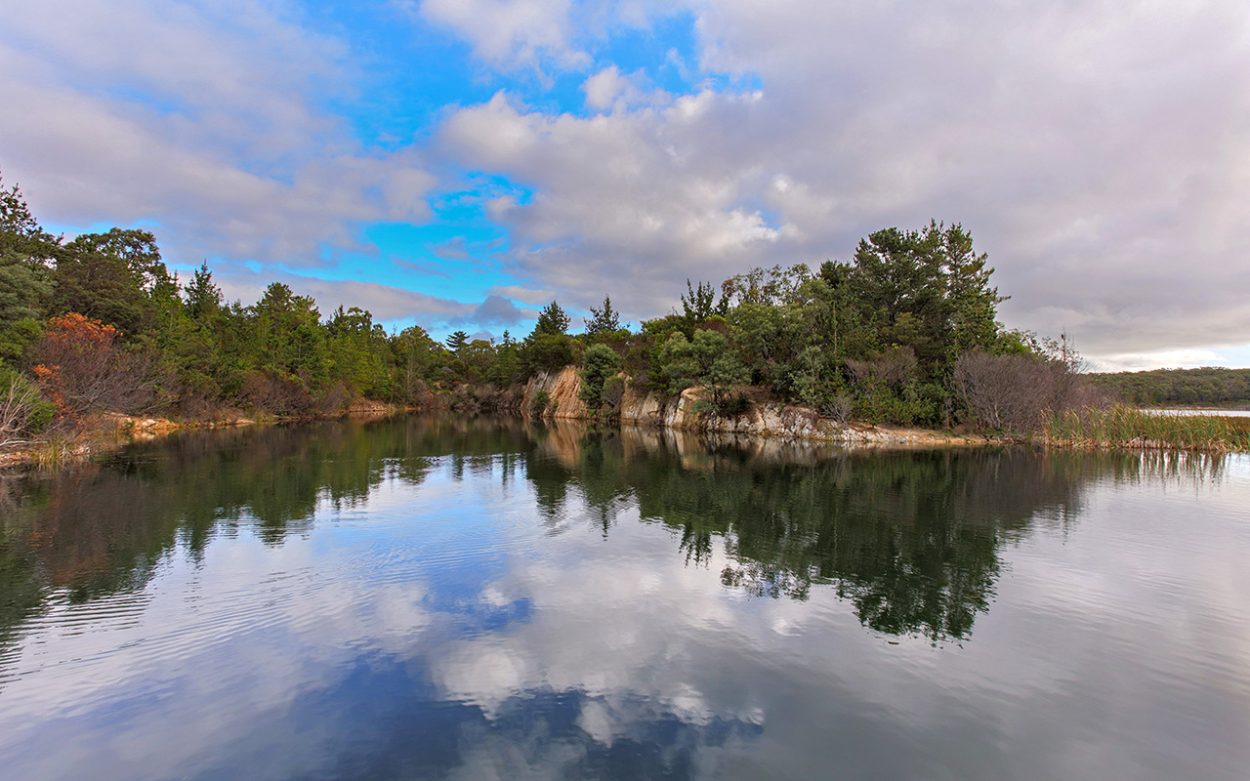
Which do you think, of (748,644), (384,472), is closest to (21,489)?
(384,472)

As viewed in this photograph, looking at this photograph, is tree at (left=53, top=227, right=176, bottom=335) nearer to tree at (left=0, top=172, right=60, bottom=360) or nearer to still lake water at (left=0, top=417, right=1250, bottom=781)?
tree at (left=0, top=172, right=60, bottom=360)

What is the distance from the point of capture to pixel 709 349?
39781 millimetres

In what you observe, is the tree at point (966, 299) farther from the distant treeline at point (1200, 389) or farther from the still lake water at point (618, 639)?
the distant treeline at point (1200, 389)

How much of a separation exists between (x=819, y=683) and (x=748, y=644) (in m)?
1.07

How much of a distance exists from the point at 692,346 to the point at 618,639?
34.4 meters

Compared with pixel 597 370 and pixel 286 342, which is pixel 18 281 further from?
pixel 597 370

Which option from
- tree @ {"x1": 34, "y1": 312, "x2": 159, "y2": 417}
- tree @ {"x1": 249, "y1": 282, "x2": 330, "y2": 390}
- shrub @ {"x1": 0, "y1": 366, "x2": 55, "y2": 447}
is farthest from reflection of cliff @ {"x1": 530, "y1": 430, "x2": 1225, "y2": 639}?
tree @ {"x1": 249, "y1": 282, "x2": 330, "y2": 390}

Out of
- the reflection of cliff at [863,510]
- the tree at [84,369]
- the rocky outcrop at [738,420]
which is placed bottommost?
the reflection of cliff at [863,510]


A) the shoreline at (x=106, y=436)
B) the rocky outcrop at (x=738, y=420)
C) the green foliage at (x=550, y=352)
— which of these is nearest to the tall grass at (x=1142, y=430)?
the rocky outcrop at (x=738, y=420)

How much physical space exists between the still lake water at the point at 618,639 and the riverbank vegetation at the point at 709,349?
41.2 ft

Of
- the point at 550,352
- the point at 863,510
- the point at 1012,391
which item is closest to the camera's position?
the point at 863,510

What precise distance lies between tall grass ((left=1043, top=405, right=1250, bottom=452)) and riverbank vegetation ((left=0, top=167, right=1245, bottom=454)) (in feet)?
0.55

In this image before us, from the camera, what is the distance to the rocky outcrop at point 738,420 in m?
32.6

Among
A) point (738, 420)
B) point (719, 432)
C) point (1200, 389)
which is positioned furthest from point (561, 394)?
point (1200, 389)
